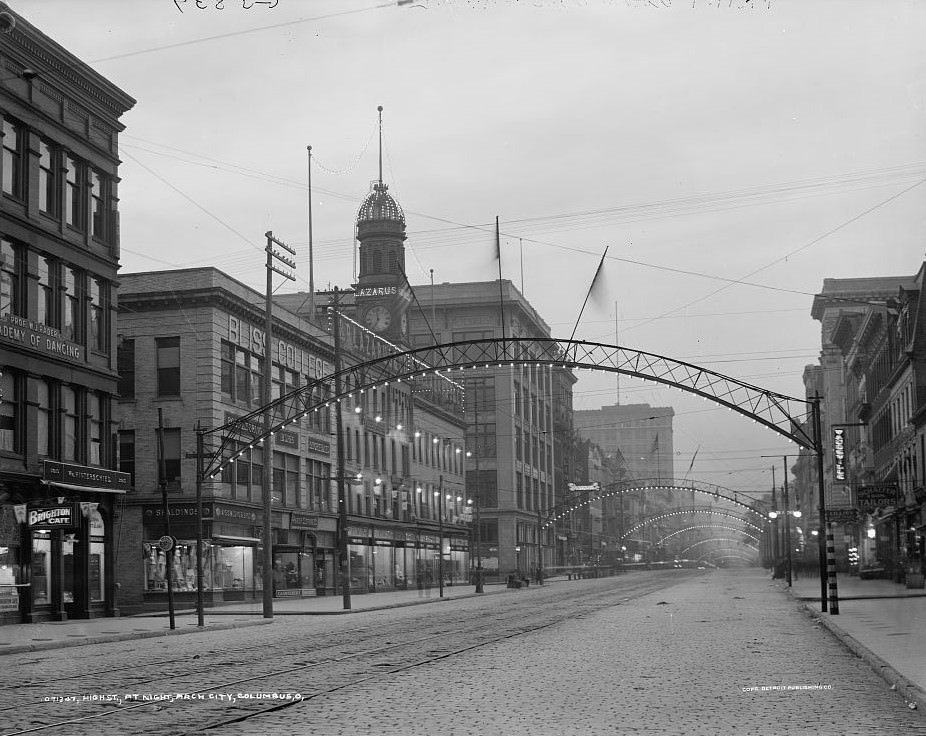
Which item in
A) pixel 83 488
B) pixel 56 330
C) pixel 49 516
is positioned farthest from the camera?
pixel 83 488

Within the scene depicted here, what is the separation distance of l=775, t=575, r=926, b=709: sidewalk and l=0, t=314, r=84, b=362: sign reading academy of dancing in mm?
25230

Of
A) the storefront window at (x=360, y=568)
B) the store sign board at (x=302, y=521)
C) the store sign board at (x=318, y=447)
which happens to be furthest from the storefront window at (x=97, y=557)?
the storefront window at (x=360, y=568)

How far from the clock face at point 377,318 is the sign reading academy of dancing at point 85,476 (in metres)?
54.1

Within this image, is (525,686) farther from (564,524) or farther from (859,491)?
(564,524)

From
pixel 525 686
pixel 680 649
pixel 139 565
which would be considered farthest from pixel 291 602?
pixel 525 686

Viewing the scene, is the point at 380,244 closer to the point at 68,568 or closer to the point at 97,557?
the point at 97,557

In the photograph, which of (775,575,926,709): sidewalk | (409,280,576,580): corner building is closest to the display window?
(775,575,926,709): sidewalk

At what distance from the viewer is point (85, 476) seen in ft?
139

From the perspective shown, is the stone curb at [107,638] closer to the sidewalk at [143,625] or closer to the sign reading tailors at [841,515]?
the sidewalk at [143,625]

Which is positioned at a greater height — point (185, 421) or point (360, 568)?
point (185, 421)

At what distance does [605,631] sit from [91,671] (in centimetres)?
1417

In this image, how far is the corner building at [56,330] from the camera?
39750mm

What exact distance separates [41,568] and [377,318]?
196ft

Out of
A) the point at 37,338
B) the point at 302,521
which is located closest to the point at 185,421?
the point at 302,521
